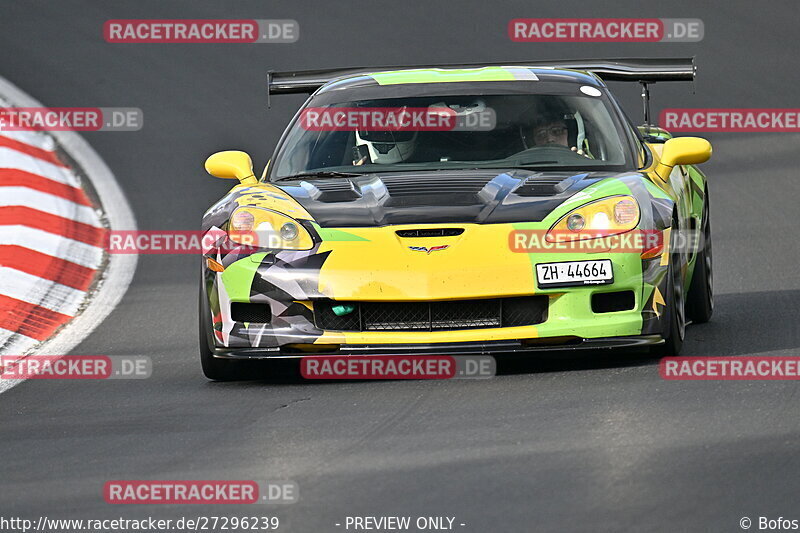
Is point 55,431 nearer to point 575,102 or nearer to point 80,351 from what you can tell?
point 80,351

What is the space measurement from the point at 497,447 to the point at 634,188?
1.99 meters

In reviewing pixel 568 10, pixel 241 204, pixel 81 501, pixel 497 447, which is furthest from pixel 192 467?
pixel 568 10

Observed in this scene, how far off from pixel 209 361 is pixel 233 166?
3.84ft

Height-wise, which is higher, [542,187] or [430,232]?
[542,187]

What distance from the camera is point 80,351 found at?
8172mm

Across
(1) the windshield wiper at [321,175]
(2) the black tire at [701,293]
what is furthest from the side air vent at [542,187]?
(2) the black tire at [701,293]

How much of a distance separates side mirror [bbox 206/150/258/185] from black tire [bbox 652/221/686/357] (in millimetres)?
2014

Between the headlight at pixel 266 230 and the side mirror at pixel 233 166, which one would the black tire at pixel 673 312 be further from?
the side mirror at pixel 233 166

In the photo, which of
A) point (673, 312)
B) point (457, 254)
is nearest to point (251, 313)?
point (457, 254)

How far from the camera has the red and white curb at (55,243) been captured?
892cm

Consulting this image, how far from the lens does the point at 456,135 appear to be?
7891 millimetres

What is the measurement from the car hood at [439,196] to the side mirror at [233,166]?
0.40 m

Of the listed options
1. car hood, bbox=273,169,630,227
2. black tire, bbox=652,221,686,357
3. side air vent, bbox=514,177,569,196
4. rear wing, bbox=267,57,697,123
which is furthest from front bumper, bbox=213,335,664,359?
rear wing, bbox=267,57,697,123

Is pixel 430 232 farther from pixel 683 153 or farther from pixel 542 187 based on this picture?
pixel 683 153
